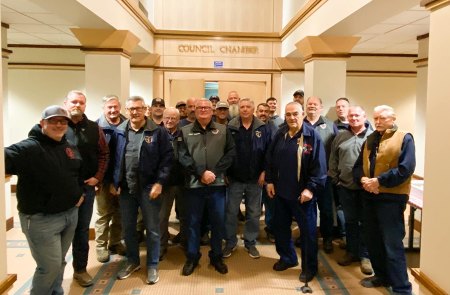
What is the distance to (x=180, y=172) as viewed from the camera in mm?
4035

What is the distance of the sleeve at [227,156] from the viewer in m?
3.70

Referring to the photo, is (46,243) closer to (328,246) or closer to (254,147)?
(254,147)

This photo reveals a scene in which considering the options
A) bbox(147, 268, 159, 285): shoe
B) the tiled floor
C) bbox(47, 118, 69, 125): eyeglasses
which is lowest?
the tiled floor

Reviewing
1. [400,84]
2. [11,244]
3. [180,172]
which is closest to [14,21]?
[11,244]

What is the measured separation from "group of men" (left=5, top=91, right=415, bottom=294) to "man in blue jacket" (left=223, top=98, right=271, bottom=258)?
0.01 meters

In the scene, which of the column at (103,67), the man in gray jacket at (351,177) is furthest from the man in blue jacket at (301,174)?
the column at (103,67)

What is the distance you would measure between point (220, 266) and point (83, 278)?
3.98ft

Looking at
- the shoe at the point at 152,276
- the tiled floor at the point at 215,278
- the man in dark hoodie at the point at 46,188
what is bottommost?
the tiled floor at the point at 215,278

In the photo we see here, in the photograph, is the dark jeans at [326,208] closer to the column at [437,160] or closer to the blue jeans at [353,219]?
the blue jeans at [353,219]

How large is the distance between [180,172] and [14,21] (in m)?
2.99

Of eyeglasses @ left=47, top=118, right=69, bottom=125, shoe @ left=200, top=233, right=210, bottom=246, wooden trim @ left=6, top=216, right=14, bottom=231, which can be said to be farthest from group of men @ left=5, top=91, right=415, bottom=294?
wooden trim @ left=6, top=216, right=14, bottom=231

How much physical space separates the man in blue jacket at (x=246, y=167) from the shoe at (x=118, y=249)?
3.42 feet

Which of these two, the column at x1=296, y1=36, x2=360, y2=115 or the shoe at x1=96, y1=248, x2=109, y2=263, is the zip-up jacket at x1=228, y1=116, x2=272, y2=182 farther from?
the shoe at x1=96, y1=248, x2=109, y2=263

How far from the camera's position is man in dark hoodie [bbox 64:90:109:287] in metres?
3.31
